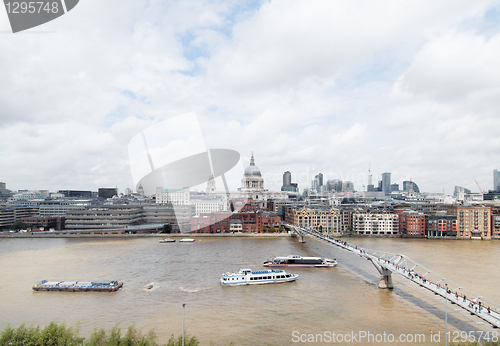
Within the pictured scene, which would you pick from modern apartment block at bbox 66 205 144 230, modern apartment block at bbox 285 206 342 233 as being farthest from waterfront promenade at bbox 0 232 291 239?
modern apartment block at bbox 285 206 342 233

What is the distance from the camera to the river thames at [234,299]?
27.7ft

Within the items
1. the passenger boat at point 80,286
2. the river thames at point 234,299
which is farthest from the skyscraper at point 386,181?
the passenger boat at point 80,286

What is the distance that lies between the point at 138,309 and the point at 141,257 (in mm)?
8294

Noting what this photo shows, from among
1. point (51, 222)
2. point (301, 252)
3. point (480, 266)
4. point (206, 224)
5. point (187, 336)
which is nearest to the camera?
point (187, 336)

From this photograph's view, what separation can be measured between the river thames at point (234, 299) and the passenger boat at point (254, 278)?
30cm

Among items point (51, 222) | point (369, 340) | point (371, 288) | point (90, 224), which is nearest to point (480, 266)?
point (371, 288)

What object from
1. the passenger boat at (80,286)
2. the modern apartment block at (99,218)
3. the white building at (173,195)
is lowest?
the passenger boat at (80,286)

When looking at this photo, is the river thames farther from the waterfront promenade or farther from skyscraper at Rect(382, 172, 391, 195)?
skyscraper at Rect(382, 172, 391, 195)

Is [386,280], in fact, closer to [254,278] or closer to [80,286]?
[254,278]

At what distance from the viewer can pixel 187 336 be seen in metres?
7.70

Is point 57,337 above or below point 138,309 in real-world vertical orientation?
above

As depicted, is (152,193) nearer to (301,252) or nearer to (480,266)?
(301,252)

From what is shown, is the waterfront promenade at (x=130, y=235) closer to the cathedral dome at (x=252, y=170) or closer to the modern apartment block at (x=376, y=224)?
the modern apartment block at (x=376, y=224)

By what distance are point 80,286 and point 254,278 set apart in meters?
6.02
